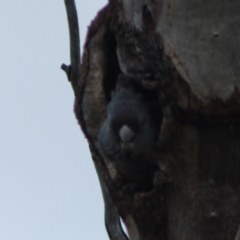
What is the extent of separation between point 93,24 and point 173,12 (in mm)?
713

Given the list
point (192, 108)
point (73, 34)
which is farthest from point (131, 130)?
point (192, 108)

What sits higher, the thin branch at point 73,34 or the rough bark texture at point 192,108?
the thin branch at point 73,34

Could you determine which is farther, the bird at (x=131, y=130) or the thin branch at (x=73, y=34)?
the bird at (x=131, y=130)

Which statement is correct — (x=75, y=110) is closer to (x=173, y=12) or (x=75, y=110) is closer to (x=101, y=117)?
(x=101, y=117)

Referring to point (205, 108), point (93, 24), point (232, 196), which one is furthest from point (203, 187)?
point (93, 24)

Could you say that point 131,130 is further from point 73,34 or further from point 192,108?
point 192,108

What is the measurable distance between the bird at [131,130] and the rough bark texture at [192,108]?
0.92ft

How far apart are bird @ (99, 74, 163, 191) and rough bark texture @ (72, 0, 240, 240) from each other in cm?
28

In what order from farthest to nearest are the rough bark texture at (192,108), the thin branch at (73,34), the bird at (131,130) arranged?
the bird at (131,130) → the thin branch at (73,34) → the rough bark texture at (192,108)

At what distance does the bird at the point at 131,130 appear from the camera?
3832 mm

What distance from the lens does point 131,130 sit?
4098 mm

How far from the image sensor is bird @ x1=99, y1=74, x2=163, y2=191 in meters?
3.83

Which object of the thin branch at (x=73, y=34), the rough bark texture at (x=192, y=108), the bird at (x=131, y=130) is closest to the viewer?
the rough bark texture at (x=192, y=108)

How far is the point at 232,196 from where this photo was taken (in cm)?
333
